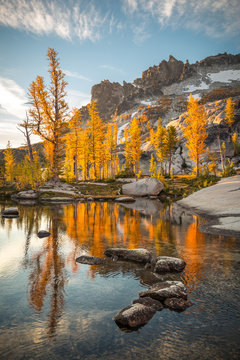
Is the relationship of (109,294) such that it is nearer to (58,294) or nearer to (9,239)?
(58,294)

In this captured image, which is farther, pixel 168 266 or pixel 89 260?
pixel 89 260

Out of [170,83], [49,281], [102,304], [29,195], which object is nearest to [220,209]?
[102,304]

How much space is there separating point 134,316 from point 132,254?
2821 mm

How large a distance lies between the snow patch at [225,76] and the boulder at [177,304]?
17896 cm

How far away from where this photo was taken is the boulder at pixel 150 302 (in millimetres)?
3537

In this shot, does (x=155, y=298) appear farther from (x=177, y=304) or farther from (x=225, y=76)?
(x=225, y=76)

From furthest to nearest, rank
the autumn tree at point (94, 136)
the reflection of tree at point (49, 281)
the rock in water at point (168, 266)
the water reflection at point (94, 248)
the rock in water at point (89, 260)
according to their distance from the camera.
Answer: the autumn tree at point (94, 136)
the rock in water at point (89, 260)
the rock in water at point (168, 266)
the water reflection at point (94, 248)
the reflection of tree at point (49, 281)

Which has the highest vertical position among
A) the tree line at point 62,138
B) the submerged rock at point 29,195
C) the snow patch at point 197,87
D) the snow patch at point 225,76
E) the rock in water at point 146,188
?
the snow patch at point 225,76

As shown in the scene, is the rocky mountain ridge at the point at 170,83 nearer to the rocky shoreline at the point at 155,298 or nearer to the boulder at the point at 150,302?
the rocky shoreline at the point at 155,298

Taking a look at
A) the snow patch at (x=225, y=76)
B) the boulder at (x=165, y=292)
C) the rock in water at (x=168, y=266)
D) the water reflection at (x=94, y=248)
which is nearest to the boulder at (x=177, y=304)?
the boulder at (x=165, y=292)

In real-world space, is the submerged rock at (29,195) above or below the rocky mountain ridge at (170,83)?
below

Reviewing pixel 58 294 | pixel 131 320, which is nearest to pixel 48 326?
pixel 58 294

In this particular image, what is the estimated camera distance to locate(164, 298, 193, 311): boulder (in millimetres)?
3539

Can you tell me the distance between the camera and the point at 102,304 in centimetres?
366
